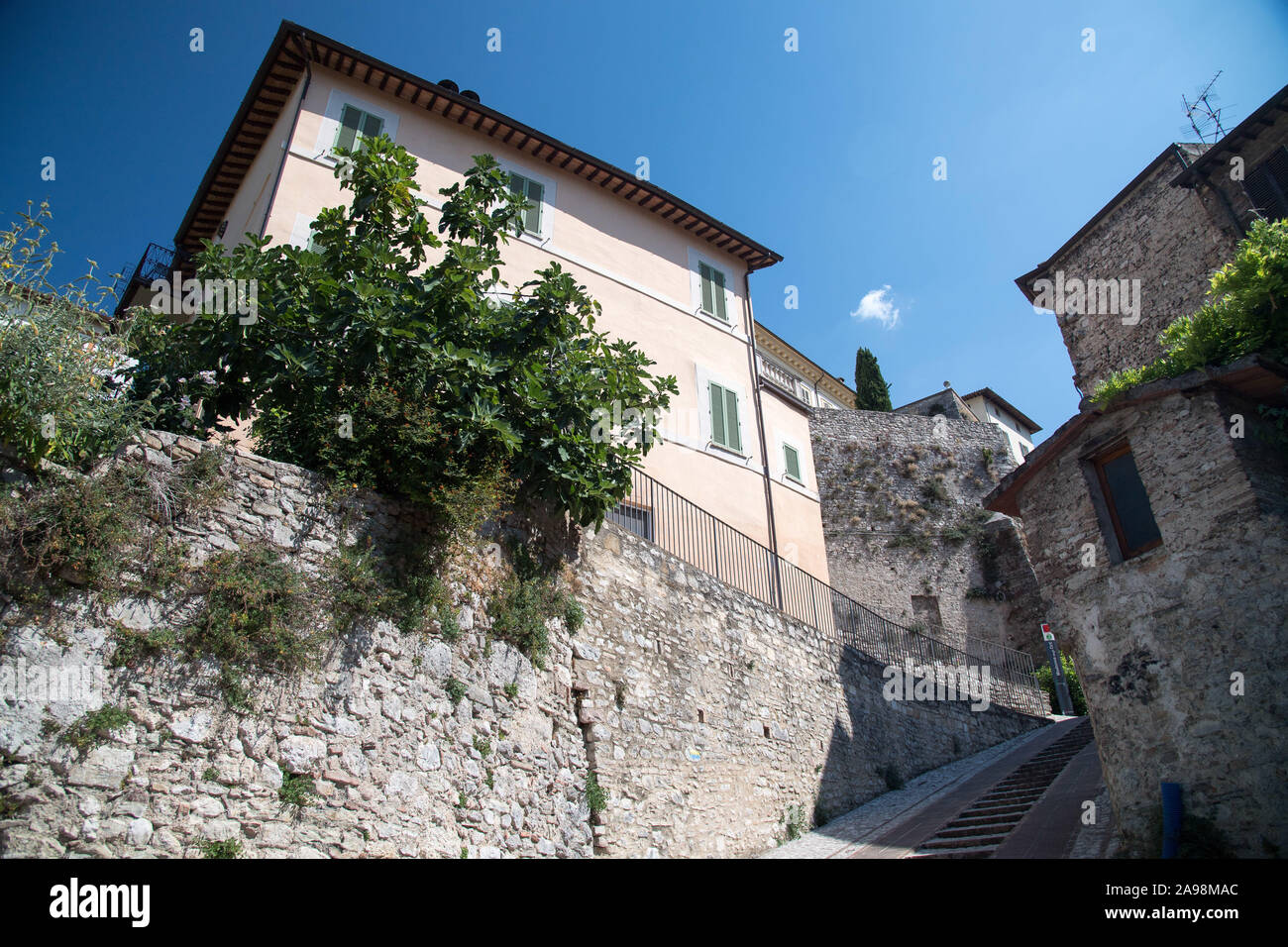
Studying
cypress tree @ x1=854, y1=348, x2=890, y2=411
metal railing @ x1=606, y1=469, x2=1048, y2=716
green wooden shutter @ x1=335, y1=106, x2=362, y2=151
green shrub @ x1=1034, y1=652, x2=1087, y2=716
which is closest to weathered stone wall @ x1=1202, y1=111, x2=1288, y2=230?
metal railing @ x1=606, y1=469, x2=1048, y2=716

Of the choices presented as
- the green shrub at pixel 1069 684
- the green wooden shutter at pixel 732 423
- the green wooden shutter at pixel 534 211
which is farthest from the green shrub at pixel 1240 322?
the green shrub at pixel 1069 684

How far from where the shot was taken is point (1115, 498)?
8391 mm

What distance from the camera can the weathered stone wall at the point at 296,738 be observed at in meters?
4.89

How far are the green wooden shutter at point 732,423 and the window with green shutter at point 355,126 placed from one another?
8364 mm

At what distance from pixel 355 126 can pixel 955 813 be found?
14642 millimetres

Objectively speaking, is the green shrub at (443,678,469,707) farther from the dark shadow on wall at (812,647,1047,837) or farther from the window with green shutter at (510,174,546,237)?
the window with green shutter at (510,174,546,237)

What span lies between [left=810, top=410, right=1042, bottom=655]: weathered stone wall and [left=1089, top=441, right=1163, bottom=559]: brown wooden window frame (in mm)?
17592

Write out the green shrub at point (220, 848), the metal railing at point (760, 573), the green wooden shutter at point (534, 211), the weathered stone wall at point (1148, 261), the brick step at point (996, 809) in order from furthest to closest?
the green wooden shutter at point (534, 211)
the weathered stone wall at point (1148, 261)
the metal railing at point (760, 573)
the brick step at point (996, 809)
the green shrub at point (220, 848)

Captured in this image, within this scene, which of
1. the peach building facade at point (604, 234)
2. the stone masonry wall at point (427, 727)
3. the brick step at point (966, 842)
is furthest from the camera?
the peach building facade at point (604, 234)

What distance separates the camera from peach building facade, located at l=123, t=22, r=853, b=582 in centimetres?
1328

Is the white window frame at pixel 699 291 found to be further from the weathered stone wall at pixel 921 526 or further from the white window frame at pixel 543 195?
the weathered stone wall at pixel 921 526

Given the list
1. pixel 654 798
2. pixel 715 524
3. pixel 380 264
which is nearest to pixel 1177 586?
pixel 654 798

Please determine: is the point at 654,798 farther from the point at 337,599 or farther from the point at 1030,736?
the point at 1030,736
